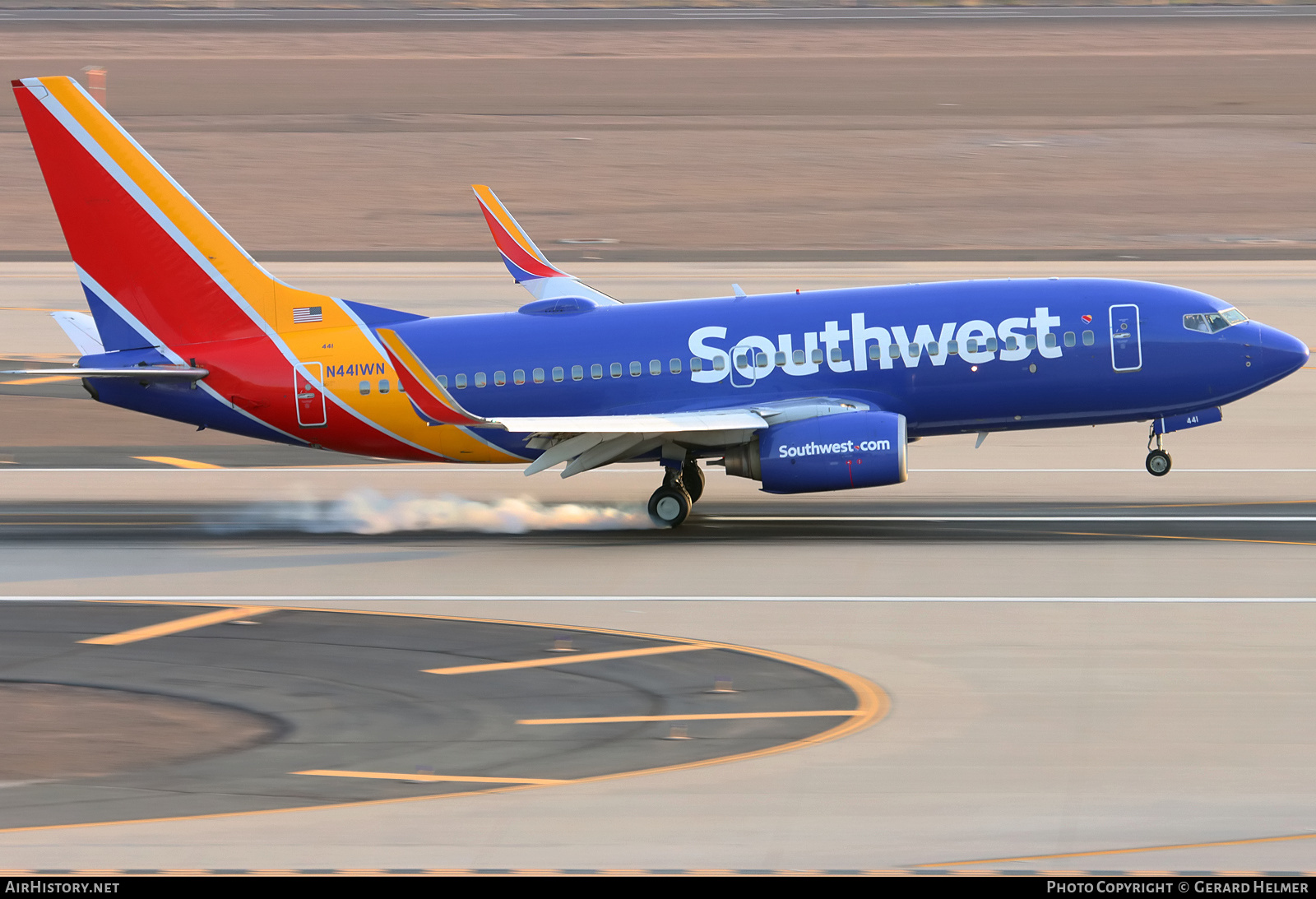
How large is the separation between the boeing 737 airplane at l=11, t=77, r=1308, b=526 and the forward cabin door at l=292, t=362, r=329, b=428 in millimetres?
35

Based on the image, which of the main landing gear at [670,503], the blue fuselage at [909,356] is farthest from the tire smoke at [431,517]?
the blue fuselage at [909,356]

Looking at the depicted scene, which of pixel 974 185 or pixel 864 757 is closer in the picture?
pixel 864 757

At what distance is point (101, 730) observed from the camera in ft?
70.9

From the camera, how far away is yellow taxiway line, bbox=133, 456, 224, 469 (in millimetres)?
41500

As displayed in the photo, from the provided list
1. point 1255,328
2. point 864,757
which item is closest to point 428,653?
point 864,757

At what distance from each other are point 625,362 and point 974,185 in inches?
1965

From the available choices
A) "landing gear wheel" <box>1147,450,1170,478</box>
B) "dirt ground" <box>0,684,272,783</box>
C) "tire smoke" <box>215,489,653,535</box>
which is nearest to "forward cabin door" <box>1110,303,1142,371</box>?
"landing gear wheel" <box>1147,450,1170,478</box>

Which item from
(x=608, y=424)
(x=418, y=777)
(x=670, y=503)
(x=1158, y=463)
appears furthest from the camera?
(x=1158, y=463)

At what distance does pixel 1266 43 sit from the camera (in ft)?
408

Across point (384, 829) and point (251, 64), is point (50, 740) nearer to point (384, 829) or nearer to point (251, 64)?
point (384, 829)

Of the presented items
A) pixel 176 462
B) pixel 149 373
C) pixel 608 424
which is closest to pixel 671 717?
pixel 608 424

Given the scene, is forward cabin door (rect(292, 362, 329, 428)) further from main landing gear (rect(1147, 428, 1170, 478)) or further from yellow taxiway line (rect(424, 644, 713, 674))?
main landing gear (rect(1147, 428, 1170, 478))

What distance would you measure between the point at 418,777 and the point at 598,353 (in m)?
15.7

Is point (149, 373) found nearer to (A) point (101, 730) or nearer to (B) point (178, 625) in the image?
(B) point (178, 625)
